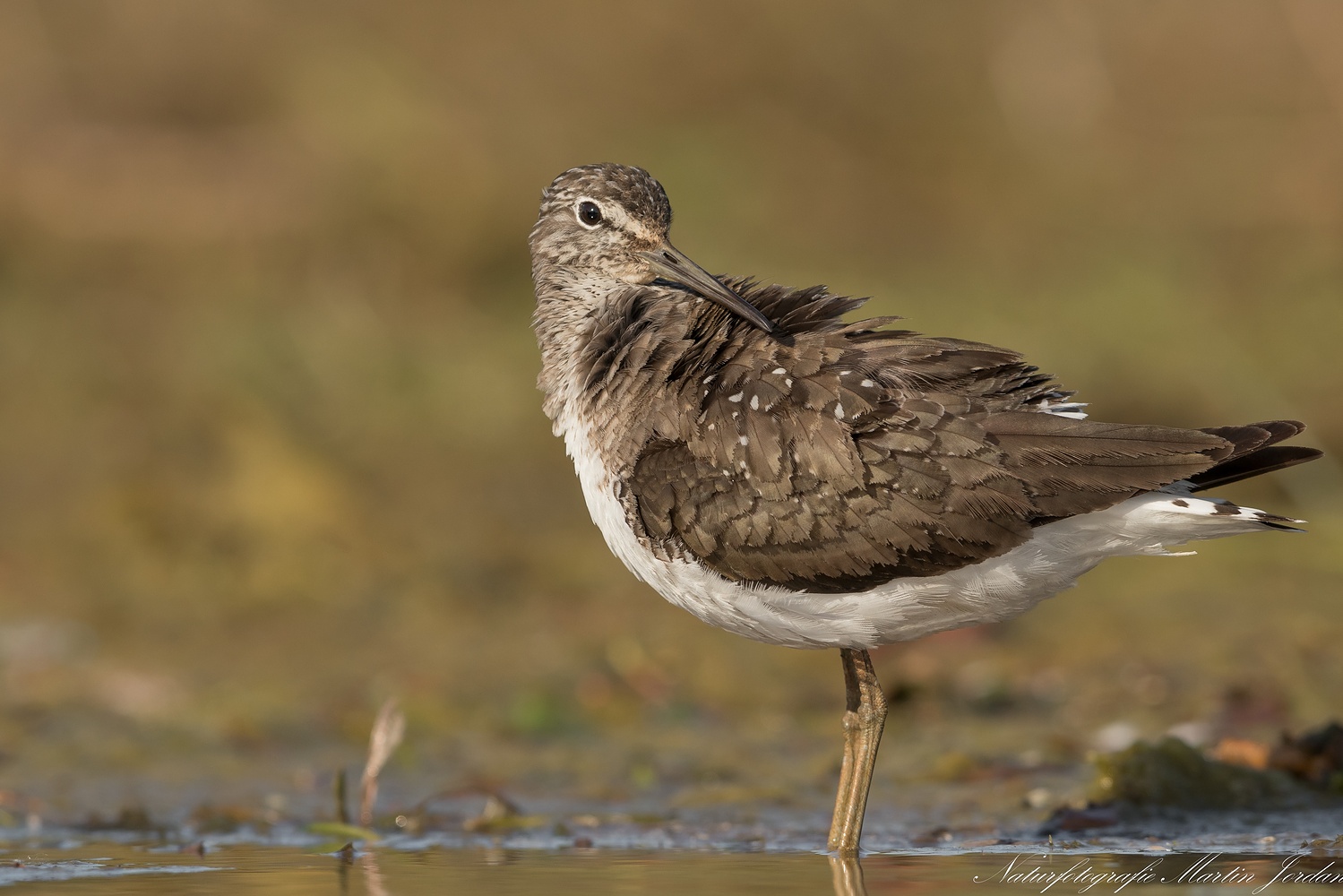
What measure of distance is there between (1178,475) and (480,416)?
10022 mm

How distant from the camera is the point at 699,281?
7.36 metres

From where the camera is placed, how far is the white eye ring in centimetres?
793

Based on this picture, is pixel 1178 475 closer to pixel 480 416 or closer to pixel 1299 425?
pixel 1299 425

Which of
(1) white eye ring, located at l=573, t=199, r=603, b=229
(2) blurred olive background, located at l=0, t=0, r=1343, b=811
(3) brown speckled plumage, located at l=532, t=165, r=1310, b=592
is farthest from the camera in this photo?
(2) blurred olive background, located at l=0, t=0, r=1343, b=811

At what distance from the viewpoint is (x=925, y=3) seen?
22484 mm

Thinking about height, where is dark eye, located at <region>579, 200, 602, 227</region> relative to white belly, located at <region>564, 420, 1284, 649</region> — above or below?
above

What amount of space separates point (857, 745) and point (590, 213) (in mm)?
2620

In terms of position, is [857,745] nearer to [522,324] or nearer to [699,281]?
[699,281]

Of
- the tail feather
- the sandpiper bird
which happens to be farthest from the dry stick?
the tail feather

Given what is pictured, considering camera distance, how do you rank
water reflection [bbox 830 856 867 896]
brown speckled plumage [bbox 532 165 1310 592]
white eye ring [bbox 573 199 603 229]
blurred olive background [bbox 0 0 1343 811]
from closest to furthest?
water reflection [bbox 830 856 867 896], brown speckled plumage [bbox 532 165 1310 592], white eye ring [bbox 573 199 603 229], blurred olive background [bbox 0 0 1343 811]

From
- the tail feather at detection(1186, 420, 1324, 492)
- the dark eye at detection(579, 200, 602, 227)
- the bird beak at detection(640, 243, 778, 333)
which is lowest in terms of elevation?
the tail feather at detection(1186, 420, 1324, 492)

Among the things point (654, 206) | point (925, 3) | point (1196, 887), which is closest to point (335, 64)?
point (925, 3)

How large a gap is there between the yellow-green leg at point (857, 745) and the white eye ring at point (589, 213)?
2208 millimetres

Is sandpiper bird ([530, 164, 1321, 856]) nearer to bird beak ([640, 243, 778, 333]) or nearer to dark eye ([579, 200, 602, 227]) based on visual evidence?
bird beak ([640, 243, 778, 333])
